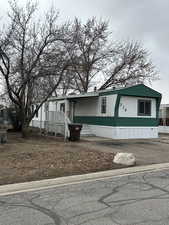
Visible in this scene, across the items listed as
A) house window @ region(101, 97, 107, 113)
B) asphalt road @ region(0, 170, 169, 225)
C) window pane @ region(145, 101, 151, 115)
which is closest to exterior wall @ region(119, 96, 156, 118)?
window pane @ region(145, 101, 151, 115)

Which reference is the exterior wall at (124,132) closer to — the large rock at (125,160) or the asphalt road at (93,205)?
the large rock at (125,160)

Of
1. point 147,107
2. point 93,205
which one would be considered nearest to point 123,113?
point 147,107

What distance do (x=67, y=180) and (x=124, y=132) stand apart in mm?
12095

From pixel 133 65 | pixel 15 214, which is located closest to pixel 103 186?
pixel 15 214

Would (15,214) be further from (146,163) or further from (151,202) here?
Answer: (146,163)

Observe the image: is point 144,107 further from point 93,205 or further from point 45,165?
point 93,205

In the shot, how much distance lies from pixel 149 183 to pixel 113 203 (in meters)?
1.93

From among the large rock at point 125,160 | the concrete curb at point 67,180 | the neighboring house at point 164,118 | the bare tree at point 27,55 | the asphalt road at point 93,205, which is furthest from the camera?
Result: the neighboring house at point 164,118

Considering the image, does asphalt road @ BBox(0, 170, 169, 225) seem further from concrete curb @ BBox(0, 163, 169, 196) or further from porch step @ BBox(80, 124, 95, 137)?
porch step @ BBox(80, 124, 95, 137)

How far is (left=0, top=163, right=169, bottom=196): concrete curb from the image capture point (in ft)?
20.2

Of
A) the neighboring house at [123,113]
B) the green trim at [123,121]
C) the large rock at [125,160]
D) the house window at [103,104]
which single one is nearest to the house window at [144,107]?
the neighboring house at [123,113]

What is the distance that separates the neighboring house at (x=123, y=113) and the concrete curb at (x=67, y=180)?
31.0 ft

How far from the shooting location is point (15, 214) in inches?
177

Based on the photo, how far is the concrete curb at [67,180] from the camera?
617 cm
